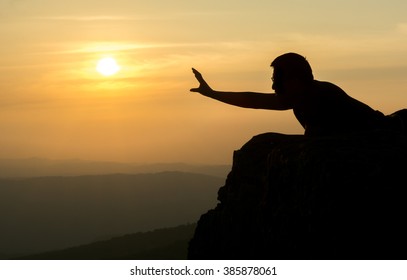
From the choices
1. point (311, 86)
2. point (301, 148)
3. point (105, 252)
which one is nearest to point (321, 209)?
point (301, 148)

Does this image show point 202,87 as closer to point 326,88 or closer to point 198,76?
point 198,76

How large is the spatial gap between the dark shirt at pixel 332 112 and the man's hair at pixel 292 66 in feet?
A: 0.75

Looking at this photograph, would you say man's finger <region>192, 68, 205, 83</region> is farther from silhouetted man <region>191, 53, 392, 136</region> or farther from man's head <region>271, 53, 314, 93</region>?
man's head <region>271, 53, 314, 93</region>

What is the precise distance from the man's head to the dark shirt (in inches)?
7.4

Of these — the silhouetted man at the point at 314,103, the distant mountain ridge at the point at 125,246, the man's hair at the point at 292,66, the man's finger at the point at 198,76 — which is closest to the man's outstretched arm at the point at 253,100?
the silhouetted man at the point at 314,103

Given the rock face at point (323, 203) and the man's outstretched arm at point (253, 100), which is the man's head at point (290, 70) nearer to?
the man's outstretched arm at point (253, 100)

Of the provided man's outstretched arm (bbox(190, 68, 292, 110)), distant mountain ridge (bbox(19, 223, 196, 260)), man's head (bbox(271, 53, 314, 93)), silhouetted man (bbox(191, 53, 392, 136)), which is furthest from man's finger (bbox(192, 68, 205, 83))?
distant mountain ridge (bbox(19, 223, 196, 260))

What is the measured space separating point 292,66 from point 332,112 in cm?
71

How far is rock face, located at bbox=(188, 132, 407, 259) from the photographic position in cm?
641

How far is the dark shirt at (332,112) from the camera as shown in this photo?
28.1 feet

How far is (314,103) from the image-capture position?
856 cm

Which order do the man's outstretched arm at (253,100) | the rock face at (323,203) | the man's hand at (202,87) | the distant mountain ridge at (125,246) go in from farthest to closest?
1. the distant mountain ridge at (125,246)
2. the man's hand at (202,87)
3. the man's outstretched arm at (253,100)
4. the rock face at (323,203)

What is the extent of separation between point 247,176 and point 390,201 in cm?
285
